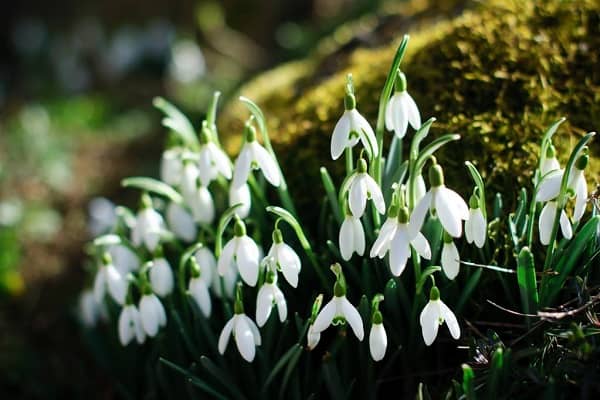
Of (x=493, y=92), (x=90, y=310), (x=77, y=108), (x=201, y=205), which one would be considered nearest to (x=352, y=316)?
(x=201, y=205)

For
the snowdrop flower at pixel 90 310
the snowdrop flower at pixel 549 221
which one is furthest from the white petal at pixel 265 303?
the snowdrop flower at pixel 90 310

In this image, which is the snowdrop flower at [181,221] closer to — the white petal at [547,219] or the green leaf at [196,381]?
the green leaf at [196,381]

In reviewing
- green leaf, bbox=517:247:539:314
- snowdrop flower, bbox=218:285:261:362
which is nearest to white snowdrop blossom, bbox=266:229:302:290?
snowdrop flower, bbox=218:285:261:362

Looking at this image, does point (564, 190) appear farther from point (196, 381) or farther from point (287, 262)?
point (196, 381)

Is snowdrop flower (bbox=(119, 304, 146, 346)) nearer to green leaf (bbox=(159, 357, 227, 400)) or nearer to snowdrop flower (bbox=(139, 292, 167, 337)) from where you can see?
snowdrop flower (bbox=(139, 292, 167, 337))

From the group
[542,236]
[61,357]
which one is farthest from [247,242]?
[61,357]
